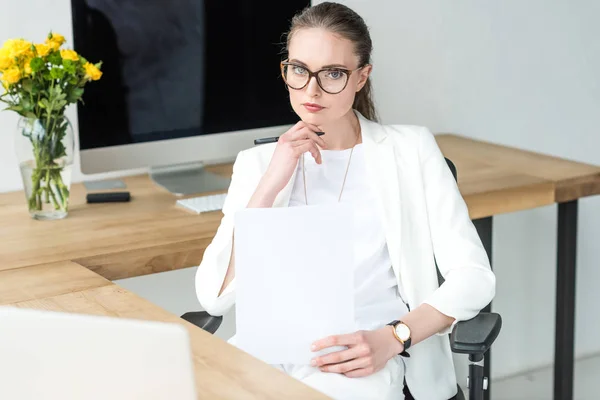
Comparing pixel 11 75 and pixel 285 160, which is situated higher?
pixel 11 75

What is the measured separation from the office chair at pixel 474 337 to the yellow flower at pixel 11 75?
73cm

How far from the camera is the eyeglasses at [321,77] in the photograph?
188 centimetres

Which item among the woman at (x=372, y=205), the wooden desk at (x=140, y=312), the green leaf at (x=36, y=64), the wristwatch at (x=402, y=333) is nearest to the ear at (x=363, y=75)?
the woman at (x=372, y=205)

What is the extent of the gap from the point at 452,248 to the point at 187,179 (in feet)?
3.12

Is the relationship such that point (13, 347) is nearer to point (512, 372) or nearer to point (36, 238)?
point (36, 238)

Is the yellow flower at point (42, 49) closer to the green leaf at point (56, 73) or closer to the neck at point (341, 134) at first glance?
the green leaf at point (56, 73)

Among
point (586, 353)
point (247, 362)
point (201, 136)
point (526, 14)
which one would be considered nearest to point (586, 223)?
point (586, 353)

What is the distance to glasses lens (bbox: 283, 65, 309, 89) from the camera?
1.88 m

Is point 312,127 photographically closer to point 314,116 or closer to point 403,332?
point 314,116

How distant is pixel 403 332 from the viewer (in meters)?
1.83

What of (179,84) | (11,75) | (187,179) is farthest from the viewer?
(187,179)

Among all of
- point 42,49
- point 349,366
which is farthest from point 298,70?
point 42,49

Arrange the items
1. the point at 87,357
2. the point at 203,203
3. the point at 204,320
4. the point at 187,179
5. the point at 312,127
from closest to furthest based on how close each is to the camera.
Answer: the point at 87,357
the point at 204,320
the point at 312,127
the point at 203,203
the point at 187,179

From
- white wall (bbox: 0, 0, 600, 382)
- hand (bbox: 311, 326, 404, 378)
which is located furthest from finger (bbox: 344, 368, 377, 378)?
white wall (bbox: 0, 0, 600, 382)
